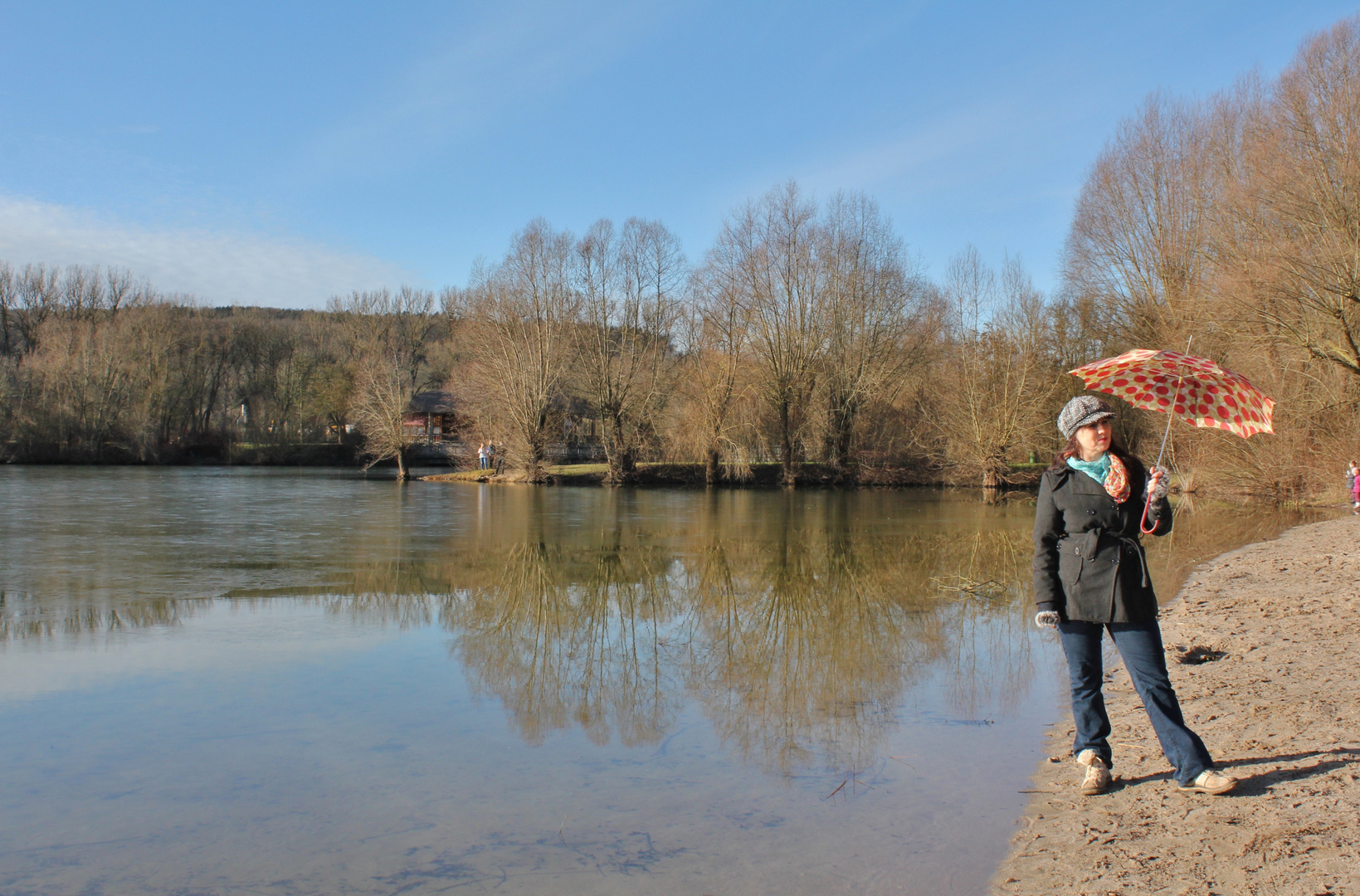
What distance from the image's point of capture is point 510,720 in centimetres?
594

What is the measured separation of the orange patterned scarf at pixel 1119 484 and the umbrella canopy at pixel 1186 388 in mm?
826

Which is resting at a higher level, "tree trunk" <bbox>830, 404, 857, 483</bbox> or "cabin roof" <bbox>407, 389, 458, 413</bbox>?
"cabin roof" <bbox>407, 389, 458, 413</bbox>

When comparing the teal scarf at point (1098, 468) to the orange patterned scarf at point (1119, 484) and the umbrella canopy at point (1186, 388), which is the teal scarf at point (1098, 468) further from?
the umbrella canopy at point (1186, 388)

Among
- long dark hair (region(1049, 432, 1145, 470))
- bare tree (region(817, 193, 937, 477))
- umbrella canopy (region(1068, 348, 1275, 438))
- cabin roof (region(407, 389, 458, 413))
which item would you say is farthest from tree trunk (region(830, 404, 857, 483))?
long dark hair (region(1049, 432, 1145, 470))

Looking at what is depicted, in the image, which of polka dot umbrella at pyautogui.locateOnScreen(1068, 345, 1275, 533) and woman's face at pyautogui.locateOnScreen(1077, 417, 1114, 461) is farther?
polka dot umbrella at pyautogui.locateOnScreen(1068, 345, 1275, 533)

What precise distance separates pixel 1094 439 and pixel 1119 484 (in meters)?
0.23

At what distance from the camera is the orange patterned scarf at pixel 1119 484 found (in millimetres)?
4145

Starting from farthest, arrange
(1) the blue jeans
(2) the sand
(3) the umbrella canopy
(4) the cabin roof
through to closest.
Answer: (4) the cabin roof
(3) the umbrella canopy
(1) the blue jeans
(2) the sand

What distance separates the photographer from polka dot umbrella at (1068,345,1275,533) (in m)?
4.80

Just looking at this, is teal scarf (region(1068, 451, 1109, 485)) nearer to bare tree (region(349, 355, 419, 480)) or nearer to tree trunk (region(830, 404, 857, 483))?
tree trunk (region(830, 404, 857, 483))

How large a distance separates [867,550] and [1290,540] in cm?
684

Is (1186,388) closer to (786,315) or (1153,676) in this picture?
(1153,676)

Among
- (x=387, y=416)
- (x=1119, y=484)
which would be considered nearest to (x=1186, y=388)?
(x=1119, y=484)

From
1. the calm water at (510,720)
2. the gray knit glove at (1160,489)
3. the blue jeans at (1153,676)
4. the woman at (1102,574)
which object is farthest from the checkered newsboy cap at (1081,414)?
the calm water at (510,720)
